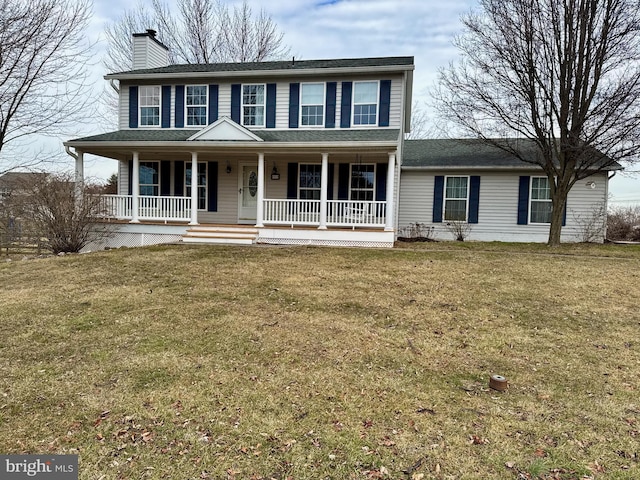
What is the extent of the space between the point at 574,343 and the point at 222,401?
3908mm

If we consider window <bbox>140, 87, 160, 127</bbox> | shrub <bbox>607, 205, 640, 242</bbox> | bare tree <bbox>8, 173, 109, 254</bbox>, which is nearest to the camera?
bare tree <bbox>8, 173, 109, 254</bbox>

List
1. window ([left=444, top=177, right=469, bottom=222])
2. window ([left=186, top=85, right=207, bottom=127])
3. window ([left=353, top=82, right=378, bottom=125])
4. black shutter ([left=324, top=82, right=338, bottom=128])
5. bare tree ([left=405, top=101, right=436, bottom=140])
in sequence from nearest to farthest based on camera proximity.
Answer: window ([left=353, top=82, right=378, bottom=125]), black shutter ([left=324, top=82, right=338, bottom=128]), window ([left=186, top=85, right=207, bottom=127]), window ([left=444, top=177, right=469, bottom=222]), bare tree ([left=405, top=101, right=436, bottom=140])

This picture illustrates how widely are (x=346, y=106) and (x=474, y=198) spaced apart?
231 inches

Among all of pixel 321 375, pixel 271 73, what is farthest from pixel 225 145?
pixel 321 375

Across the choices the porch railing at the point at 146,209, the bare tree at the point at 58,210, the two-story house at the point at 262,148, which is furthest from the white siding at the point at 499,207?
the bare tree at the point at 58,210

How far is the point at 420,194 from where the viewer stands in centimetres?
1472

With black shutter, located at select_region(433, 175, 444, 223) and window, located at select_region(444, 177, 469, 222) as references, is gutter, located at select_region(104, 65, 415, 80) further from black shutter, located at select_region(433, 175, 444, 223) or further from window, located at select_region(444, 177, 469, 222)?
window, located at select_region(444, 177, 469, 222)

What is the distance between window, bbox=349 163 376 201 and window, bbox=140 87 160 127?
7242mm

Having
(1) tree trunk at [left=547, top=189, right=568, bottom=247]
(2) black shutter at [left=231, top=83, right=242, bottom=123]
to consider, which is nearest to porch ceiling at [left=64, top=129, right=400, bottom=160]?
(2) black shutter at [left=231, top=83, right=242, bottom=123]

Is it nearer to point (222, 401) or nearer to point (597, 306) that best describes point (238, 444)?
point (222, 401)

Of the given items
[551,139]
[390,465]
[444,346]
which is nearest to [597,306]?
[444,346]

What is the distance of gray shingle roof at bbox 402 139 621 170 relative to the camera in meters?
13.9

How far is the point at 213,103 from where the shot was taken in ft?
43.8

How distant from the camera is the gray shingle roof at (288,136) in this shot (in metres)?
11.0
